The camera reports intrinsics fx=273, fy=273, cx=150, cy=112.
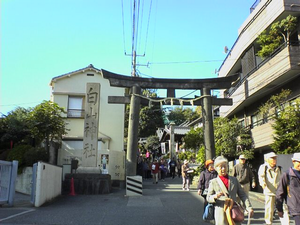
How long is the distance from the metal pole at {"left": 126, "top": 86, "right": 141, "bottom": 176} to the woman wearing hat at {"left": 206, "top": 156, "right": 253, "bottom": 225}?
8.86 m

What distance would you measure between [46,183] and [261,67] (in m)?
12.2

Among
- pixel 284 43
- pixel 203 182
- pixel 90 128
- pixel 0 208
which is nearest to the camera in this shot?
pixel 203 182

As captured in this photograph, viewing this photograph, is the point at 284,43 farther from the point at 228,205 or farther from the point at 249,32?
the point at 228,205

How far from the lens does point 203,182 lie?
24.1 ft

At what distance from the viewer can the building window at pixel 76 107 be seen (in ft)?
73.4

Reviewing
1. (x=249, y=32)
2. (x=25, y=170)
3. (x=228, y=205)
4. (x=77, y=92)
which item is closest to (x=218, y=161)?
(x=228, y=205)

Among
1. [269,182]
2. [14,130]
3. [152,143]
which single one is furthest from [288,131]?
[152,143]

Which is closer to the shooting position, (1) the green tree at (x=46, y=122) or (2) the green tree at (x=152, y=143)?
(1) the green tree at (x=46, y=122)

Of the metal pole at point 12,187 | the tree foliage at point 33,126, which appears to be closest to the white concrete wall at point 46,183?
the metal pole at point 12,187

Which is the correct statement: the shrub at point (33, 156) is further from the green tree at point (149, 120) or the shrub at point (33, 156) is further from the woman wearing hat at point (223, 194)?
the green tree at point (149, 120)

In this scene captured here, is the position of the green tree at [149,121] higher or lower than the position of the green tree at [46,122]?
higher

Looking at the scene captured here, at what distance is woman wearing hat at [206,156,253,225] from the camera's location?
4410mm

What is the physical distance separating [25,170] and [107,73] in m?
6.98

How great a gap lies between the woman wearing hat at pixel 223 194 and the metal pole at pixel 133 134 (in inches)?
349
